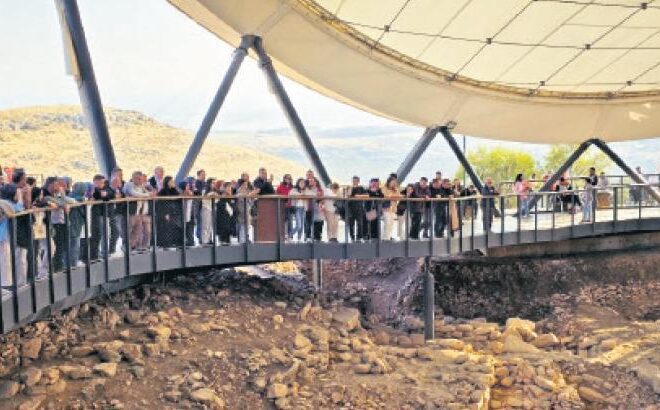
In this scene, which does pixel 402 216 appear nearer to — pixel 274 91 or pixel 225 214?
pixel 225 214

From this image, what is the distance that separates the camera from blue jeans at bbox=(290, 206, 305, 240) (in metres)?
16.2

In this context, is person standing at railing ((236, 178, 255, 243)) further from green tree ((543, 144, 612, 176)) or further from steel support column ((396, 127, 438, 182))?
green tree ((543, 144, 612, 176))

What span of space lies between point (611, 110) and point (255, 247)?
2348 centimetres

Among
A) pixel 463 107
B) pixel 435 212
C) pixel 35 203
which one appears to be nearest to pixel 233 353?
pixel 35 203

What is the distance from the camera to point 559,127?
33.1 meters

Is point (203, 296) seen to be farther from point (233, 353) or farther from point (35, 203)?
point (35, 203)

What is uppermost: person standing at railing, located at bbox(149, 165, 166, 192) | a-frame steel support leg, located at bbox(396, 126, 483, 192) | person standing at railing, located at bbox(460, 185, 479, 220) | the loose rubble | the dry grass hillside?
the dry grass hillside

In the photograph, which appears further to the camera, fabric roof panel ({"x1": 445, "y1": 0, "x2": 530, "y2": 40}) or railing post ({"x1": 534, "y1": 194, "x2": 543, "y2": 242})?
fabric roof panel ({"x1": 445, "y1": 0, "x2": 530, "y2": 40})

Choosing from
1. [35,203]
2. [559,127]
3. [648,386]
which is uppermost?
[559,127]

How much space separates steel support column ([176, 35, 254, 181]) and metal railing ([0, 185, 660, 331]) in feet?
14.0

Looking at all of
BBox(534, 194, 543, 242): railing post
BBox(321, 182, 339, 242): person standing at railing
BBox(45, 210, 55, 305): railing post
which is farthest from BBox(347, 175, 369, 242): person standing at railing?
BBox(45, 210, 55, 305): railing post

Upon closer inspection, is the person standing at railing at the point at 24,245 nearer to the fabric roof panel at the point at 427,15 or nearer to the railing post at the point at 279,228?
the railing post at the point at 279,228

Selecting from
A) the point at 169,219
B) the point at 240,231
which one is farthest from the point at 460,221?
the point at 169,219

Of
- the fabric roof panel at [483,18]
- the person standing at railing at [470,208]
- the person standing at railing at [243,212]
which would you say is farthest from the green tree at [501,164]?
the person standing at railing at [243,212]
